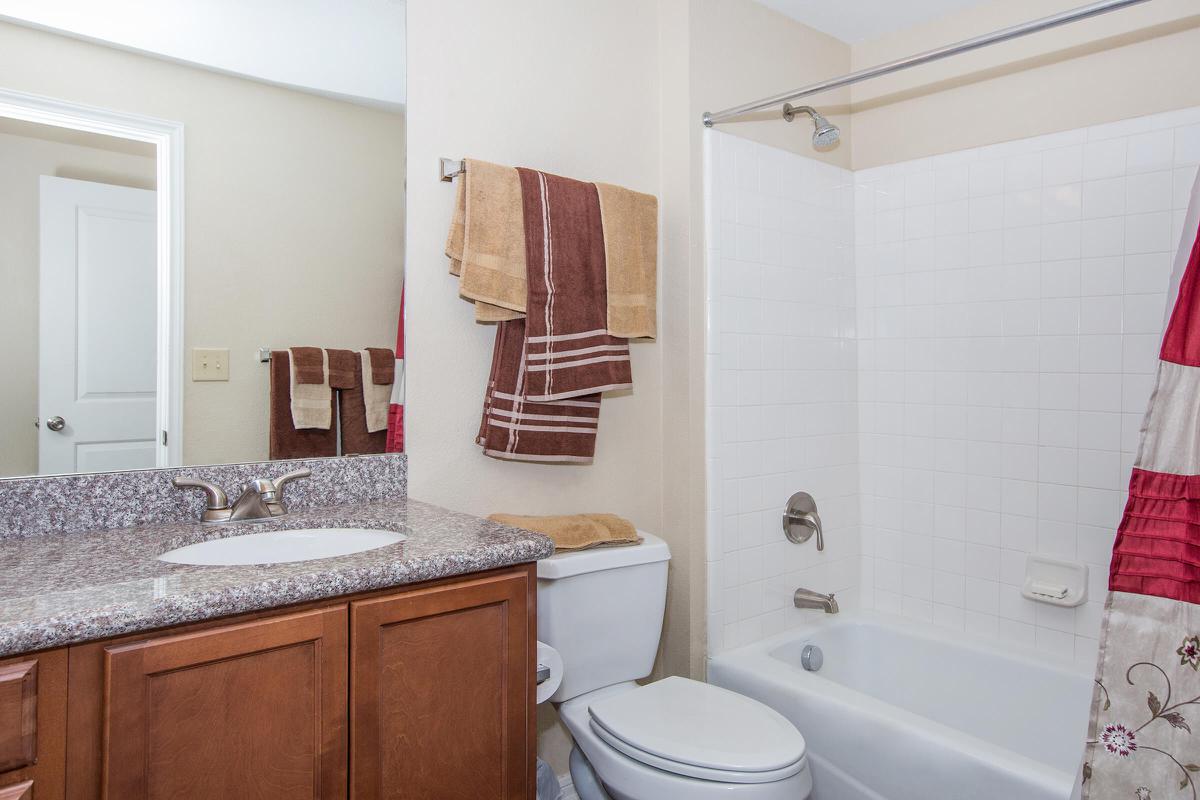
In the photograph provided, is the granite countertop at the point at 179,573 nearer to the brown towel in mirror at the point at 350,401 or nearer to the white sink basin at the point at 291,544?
the white sink basin at the point at 291,544

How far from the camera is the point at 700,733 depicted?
155 cm

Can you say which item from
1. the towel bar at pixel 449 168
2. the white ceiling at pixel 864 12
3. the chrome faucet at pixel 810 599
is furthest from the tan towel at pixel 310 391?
the white ceiling at pixel 864 12

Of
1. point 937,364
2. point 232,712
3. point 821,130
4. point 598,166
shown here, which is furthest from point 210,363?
point 937,364

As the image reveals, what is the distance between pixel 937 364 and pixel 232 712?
7.25ft

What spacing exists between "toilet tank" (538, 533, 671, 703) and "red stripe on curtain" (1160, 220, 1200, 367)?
110cm

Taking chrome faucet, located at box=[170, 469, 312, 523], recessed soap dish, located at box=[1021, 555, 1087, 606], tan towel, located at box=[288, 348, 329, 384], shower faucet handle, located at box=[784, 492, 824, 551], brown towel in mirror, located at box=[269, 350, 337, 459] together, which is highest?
tan towel, located at box=[288, 348, 329, 384]

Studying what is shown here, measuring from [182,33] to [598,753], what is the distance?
65.2 inches

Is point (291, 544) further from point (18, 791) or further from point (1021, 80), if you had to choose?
point (1021, 80)

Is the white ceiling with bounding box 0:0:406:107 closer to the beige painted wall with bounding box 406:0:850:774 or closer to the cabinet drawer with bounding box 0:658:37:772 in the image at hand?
the beige painted wall with bounding box 406:0:850:774

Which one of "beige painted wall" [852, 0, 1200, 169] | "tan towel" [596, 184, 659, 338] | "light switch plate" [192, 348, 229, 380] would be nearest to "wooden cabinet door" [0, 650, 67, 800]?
"light switch plate" [192, 348, 229, 380]

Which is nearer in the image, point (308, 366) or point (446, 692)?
point (446, 692)

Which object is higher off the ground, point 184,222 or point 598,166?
point 598,166

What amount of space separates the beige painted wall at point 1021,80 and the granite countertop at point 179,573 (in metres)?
1.99

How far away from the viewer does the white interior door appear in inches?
53.9
